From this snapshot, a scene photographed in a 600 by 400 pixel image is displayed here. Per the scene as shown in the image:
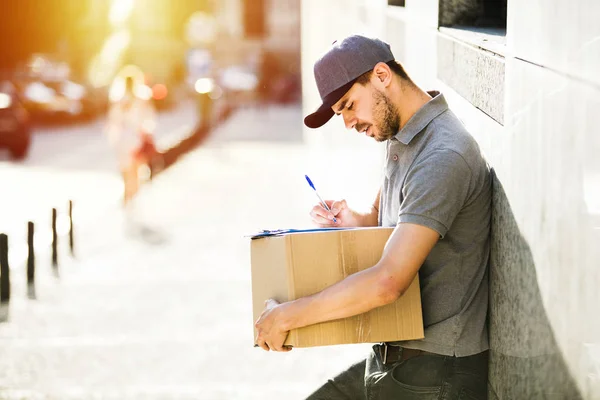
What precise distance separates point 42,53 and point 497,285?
2249 inches

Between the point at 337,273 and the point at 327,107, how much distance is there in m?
0.53

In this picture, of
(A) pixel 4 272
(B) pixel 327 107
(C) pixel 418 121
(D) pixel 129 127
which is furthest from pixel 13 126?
(C) pixel 418 121

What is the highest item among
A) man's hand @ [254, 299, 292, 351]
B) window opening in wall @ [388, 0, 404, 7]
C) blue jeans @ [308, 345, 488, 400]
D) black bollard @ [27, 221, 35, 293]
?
window opening in wall @ [388, 0, 404, 7]

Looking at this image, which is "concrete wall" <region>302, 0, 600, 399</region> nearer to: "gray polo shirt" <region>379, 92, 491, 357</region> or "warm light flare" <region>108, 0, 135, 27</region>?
"gray polo shirt" <region>379, 92, 491, 357</region>

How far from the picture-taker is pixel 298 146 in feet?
91.7

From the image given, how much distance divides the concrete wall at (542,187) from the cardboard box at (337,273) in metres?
0.32

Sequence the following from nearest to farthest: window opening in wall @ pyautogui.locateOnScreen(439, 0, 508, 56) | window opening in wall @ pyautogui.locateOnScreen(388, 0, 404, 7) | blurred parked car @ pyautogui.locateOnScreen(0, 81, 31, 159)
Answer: window opening in wall @ pyautogui.locateOnScreen(439, 0, 508, 56) < window opening in wall @ pyautogui.locateOnScreen(388, 0, 404, 7) < blurred parked car @ pyautogui.locateOnScreen(0, 81, 31, 159)

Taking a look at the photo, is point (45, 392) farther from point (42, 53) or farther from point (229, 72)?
point (42, 53)

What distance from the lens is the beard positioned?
303cm

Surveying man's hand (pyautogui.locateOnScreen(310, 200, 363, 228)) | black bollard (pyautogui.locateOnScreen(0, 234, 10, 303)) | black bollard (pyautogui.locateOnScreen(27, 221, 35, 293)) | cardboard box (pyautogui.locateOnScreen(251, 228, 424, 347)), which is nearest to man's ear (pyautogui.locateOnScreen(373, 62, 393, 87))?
cardboard box (pyautogui.locateOnScreen(251, 228, 424, 347))

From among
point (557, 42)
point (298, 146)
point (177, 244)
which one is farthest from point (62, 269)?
point (298, 146)

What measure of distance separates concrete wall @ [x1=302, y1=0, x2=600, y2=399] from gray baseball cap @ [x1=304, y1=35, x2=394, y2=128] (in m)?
0.44

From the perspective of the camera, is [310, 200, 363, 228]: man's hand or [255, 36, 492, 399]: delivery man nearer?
[255, 36, 492, 399]: delivery man

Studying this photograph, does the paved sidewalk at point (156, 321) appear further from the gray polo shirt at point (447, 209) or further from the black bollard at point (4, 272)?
the gray polo shirt at point (447, 209)
